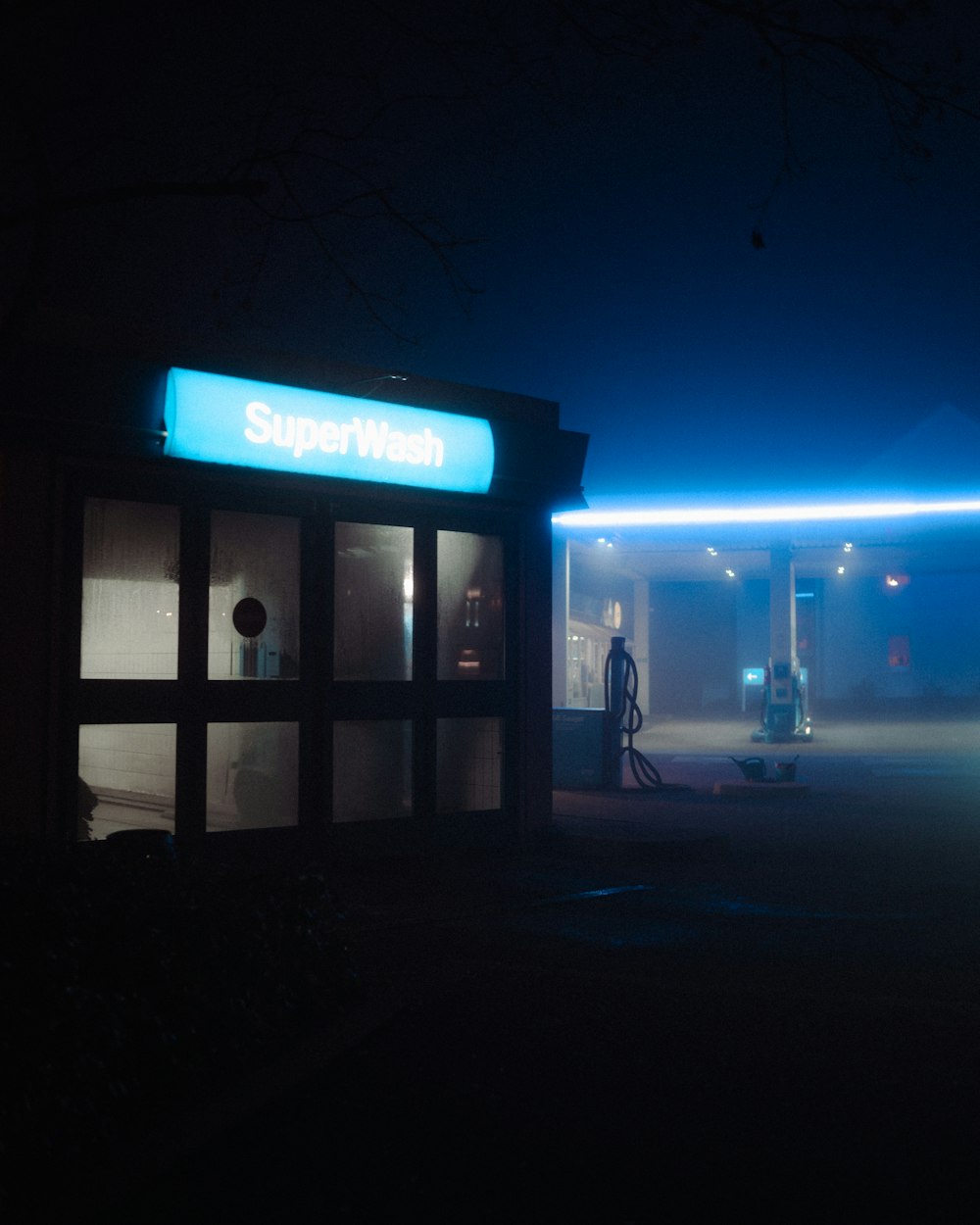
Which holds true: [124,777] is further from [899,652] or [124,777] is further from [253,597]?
[899,652]

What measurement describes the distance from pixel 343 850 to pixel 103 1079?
7.35 metres

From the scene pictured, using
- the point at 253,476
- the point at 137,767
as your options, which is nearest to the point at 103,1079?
the point at 137,767

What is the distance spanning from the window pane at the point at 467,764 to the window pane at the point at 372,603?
91 cm

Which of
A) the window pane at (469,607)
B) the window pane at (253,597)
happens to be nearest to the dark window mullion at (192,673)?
the window pane at (253,597)

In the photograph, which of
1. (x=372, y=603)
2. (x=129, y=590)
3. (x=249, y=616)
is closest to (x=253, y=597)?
(x=249, y=616)

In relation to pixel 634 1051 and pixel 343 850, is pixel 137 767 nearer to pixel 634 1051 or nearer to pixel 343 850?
pixel 343 850

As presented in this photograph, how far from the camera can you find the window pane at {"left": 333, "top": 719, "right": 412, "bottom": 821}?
11781 millimetres

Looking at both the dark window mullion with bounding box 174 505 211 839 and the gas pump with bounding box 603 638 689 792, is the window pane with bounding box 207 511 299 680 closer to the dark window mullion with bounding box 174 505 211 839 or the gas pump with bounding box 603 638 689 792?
the dark window mullion with bounding box 174 505 211 839

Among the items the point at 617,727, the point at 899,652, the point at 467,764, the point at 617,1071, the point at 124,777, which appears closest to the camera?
the point at 617,1071

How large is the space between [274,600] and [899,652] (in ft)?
179

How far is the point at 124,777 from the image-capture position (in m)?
10.4

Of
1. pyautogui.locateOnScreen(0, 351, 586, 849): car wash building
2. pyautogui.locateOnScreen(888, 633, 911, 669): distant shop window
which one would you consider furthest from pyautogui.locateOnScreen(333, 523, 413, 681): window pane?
pyautogui.locateOnScreen(888, 633, 911, 669): distant shop window

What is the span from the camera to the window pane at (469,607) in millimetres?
12641

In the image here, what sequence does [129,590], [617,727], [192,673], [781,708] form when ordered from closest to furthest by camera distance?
1. [129,590]
2. [192,673]
3. [617,727]
4. [781,708]
